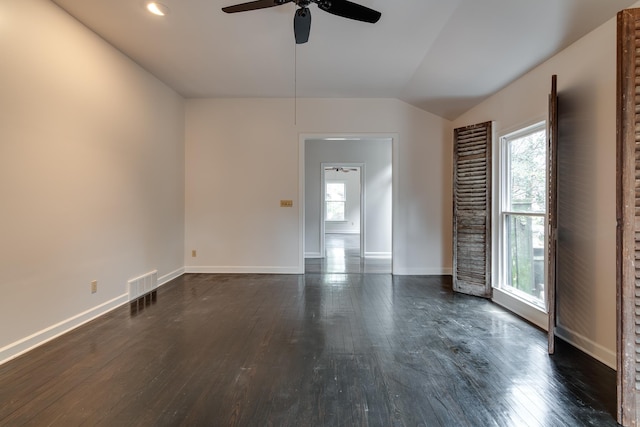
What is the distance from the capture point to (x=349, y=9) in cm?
218

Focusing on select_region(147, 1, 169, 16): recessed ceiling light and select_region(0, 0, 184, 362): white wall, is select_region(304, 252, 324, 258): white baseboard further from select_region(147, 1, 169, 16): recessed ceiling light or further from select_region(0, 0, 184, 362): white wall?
select_region(147, 1, 169, 16): recessed ceiling light

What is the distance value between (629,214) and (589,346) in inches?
52.6

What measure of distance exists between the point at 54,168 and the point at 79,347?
5.00 ft

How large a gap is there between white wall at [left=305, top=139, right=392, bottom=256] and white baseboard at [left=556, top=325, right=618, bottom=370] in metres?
4.25

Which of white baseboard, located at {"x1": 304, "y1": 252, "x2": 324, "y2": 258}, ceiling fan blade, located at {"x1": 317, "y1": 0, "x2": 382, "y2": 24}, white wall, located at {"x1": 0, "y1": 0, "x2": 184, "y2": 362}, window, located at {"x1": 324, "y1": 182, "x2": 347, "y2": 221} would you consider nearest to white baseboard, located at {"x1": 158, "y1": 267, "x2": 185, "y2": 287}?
white wall, located at {"x1": 0, "y1": 0, "x2": 184, "y2": 362}

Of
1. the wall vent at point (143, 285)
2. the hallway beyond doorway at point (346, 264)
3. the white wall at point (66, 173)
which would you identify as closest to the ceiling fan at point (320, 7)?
the white wall at point (66, 173)

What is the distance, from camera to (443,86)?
149 inches

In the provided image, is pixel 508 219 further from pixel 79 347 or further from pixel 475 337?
pixel 79 347

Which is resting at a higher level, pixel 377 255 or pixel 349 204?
pixel 349 204

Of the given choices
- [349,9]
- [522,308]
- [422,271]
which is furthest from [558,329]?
[349,9]

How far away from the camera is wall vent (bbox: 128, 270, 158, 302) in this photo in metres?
3.50

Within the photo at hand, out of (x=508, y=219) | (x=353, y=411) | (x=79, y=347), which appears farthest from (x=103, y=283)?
(x=508, y=219)

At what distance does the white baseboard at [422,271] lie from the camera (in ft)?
15.6

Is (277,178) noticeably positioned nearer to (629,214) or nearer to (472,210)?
(472,210)
